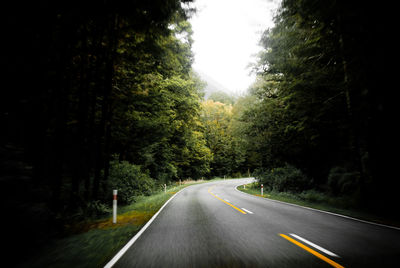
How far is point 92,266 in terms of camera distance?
3.69 meters

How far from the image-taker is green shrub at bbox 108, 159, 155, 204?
12655 mm

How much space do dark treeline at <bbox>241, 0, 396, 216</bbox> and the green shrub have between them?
1078 cm

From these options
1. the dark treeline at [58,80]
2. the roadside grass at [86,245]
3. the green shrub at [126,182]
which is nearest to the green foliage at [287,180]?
the green shrub at [126,182]

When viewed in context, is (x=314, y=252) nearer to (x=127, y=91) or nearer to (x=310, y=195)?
(x=127, y=91)

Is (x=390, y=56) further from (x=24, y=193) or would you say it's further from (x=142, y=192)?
(x=142, y=192)

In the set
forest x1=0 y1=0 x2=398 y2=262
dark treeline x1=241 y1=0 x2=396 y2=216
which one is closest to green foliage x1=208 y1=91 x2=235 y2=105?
forest x1=0 y1=0 x2=398 y2=262

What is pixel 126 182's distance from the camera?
1403 cm

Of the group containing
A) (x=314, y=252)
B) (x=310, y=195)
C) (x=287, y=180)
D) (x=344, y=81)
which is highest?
(x=344, y=81)

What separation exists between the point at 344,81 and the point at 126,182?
13.2 meters

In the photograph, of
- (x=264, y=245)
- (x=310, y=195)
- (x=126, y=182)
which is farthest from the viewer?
(x=310, y=195)

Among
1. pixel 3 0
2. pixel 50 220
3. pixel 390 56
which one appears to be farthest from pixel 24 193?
pixel 390 56

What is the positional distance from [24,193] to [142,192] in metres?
12.3

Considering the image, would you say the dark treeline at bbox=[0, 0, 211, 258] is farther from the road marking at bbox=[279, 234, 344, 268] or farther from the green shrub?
the road marking at bbox=[279, 234, 344, 268]

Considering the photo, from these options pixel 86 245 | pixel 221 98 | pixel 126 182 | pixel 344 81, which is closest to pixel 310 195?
pixel 344 81
